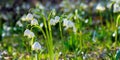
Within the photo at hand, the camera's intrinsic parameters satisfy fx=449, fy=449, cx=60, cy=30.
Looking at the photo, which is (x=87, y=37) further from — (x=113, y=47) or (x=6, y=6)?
(x=6, y=6)

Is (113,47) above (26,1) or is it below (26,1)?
below

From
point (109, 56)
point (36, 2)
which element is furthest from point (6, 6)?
point (109, 56)

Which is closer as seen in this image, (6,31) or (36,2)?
(6,31)

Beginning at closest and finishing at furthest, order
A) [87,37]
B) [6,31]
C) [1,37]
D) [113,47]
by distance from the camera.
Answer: [113,47], [87,37], [1,37], [6,31]

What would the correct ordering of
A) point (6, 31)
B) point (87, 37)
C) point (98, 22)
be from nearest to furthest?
point (87, 37) < point (6, 31) < point (98, 22)

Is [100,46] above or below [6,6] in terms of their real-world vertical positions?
below

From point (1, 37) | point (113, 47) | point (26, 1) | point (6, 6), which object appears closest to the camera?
point (113, 47)

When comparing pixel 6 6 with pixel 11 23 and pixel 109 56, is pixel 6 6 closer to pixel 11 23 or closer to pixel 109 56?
pixel 11 23

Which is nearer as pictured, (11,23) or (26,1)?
(11,23)

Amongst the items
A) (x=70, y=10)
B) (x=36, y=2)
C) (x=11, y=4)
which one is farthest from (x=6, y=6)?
(x=70, y=10)
